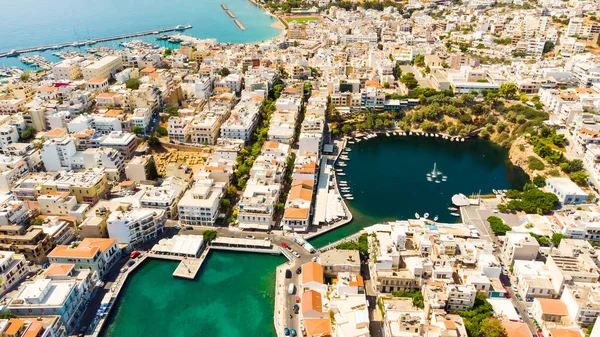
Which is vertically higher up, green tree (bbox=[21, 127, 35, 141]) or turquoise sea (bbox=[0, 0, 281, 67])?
turquoise sea (bbox=[0, 0, 281, 67])

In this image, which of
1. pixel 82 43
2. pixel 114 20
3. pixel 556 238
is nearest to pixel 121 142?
pixel 556 238

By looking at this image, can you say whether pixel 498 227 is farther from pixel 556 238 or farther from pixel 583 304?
pixel 583 304

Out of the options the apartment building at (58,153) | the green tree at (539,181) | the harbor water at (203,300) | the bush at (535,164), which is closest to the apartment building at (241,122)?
the apartment building at (58,153)

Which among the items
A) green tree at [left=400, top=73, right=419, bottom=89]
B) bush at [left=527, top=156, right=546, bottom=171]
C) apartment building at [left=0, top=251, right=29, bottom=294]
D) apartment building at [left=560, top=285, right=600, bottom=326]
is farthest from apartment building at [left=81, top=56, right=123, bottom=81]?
apartment building at [left=560, top=285, right=600, bottom=326]

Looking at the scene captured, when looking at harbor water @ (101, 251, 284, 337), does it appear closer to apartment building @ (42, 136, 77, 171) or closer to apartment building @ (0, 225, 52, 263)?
apartment building @ (0, 225, 52, 263)

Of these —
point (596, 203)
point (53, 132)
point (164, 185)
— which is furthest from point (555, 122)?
point (53, 132)

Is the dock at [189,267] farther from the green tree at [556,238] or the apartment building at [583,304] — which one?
the green tree at [556,238]

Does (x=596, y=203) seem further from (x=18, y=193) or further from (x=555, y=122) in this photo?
(x=18, y=193)
